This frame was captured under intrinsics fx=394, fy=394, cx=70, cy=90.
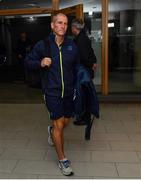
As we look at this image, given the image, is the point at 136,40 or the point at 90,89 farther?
the point at 136,40

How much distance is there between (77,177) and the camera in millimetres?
4305

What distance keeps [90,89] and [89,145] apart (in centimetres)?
127

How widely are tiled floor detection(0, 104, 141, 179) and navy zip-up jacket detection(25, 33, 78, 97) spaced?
914mm

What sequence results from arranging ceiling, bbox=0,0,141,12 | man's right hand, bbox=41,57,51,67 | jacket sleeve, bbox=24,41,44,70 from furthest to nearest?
ceiling, bbox=0,0,141,12 → jacket sleeve, bbox=24,41,44,70 → man's right hand, bbox=41,57,51,67

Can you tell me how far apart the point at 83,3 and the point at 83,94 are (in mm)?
5064

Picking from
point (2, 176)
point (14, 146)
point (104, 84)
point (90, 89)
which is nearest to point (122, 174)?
point (90, 89)

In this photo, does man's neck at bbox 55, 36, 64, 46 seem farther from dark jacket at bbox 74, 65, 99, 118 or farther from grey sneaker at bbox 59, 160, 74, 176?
grey sneaker at bbox 59, 160, 74, 176

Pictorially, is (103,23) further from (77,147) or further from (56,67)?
(56,67)

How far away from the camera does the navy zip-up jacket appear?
4.39m

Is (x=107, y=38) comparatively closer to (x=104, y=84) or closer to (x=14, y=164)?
(x=104, y=84)

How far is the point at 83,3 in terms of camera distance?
9.09 m

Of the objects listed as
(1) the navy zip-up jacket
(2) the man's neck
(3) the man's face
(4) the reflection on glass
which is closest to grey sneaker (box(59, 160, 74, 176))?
→ (1) the navy zip-up jacket

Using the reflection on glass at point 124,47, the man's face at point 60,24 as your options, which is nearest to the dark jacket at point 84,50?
the man's face at point 60,24

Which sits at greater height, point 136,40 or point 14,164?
point 136,40
